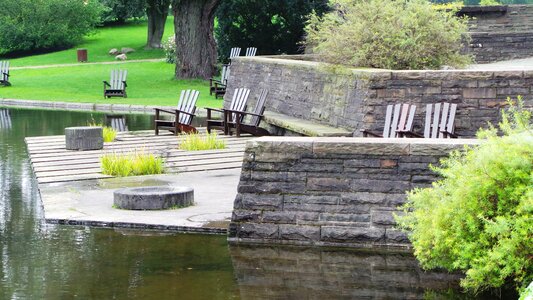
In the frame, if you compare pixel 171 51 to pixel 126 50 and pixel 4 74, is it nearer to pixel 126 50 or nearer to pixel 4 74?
pixel 126 50

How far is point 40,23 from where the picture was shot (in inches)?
2224

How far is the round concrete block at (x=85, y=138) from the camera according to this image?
18062 mm

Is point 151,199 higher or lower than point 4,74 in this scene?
higher

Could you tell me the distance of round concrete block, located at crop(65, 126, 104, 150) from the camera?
711 inches

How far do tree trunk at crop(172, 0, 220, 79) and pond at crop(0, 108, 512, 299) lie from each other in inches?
983

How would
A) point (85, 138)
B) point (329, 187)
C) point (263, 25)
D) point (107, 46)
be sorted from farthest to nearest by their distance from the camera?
1. point (107, 46)
2. point (263, 25)
3. point (85, 138)
4. point (329, 187)

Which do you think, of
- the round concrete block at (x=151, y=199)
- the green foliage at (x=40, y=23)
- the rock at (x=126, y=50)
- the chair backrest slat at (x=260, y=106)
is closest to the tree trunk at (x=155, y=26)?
the rock at (x=126, y=50)

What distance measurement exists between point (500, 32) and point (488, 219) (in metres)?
21.2

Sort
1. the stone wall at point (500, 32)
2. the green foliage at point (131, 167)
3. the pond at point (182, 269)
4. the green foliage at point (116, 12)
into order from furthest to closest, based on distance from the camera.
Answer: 1. the green foliage at point (116, 12)
2. the stone wall at point (500, 32)
3. the green foliage at point (131, 167)
4. the pond at point (182, 269)

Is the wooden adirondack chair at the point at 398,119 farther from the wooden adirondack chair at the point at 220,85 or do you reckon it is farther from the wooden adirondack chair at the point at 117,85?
the wooden adirondack chair at the point at 117,85

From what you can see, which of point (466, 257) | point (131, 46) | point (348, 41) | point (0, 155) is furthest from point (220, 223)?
point (131, 46)

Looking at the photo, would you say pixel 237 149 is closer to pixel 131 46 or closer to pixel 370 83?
pixel 370 83

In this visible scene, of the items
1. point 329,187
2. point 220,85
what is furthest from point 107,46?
point 329,187

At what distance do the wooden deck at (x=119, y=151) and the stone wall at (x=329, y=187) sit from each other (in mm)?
4903
